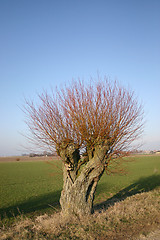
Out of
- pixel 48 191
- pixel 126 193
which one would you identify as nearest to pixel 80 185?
pixel 126 193

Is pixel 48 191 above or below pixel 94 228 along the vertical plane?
below

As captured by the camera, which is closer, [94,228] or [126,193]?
[94,228]

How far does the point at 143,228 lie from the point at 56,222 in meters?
3.35

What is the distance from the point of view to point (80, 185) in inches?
349

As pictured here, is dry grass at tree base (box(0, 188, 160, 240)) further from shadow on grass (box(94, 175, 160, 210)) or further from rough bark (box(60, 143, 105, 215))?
shadow on grass (box(94, 175, 160, 210))

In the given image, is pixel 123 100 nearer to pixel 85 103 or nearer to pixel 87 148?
pixel 85 103

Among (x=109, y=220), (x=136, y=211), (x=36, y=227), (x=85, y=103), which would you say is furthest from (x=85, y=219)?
(x=85, y=103)

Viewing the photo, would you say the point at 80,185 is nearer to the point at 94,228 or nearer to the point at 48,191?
the point at 94,228

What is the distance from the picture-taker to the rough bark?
8711mm

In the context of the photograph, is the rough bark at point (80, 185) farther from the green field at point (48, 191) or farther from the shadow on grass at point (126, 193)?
the shadow on grass at point (126, 193)

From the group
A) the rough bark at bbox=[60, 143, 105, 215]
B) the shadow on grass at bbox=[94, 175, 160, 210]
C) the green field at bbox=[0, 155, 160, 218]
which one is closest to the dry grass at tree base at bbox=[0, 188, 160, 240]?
the rough bark at bbox=[60, 143, 105, 215]

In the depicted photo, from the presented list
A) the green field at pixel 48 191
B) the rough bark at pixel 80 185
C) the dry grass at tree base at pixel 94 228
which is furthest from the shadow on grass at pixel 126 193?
the dry grass at tree base at pixel 94 228

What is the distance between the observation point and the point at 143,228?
7.08m

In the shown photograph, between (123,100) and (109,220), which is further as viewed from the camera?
(123,100)
